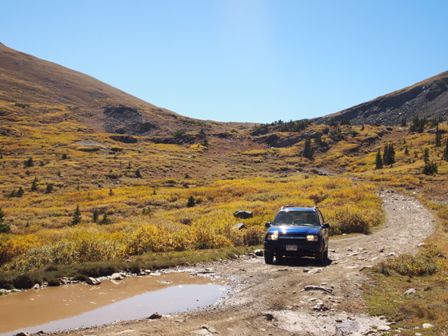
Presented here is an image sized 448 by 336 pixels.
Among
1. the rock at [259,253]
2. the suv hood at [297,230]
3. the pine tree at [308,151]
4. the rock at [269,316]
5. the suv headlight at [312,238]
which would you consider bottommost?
the rock at [259,253]

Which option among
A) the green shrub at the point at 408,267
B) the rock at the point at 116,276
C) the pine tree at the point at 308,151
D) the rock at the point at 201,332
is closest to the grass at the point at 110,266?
the rock at the point at 116,276

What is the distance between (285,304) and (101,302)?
4749mm

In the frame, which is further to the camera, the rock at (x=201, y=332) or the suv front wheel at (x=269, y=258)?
the suv front wheel at (x=269, y=258)

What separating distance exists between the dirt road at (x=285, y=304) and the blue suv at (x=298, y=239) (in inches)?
19.8

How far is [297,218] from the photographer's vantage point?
695 inches

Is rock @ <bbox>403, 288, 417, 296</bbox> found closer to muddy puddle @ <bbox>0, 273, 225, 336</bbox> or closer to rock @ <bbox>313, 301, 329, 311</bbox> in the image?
rock @ <bbox>313, 301, 329, 311</bbox>

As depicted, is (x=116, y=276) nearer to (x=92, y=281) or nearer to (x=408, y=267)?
(x=92, y=281)

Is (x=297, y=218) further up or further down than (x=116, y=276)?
further up

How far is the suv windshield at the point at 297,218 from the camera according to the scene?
682 inches

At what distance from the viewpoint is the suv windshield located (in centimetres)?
1733

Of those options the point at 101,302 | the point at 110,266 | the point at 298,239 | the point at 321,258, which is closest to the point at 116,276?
the point at 110,266

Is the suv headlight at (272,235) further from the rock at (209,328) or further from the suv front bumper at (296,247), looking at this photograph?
the rock at (209,328)

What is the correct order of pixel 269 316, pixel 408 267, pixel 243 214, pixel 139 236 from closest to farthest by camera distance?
pixel 269 316
pixel 408 267
pixel 139 236
pixel 243 214

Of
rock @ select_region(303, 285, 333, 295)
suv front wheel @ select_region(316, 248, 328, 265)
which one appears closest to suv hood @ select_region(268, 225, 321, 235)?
suv front wheel @ select_region(316, 248, 328, 265)
